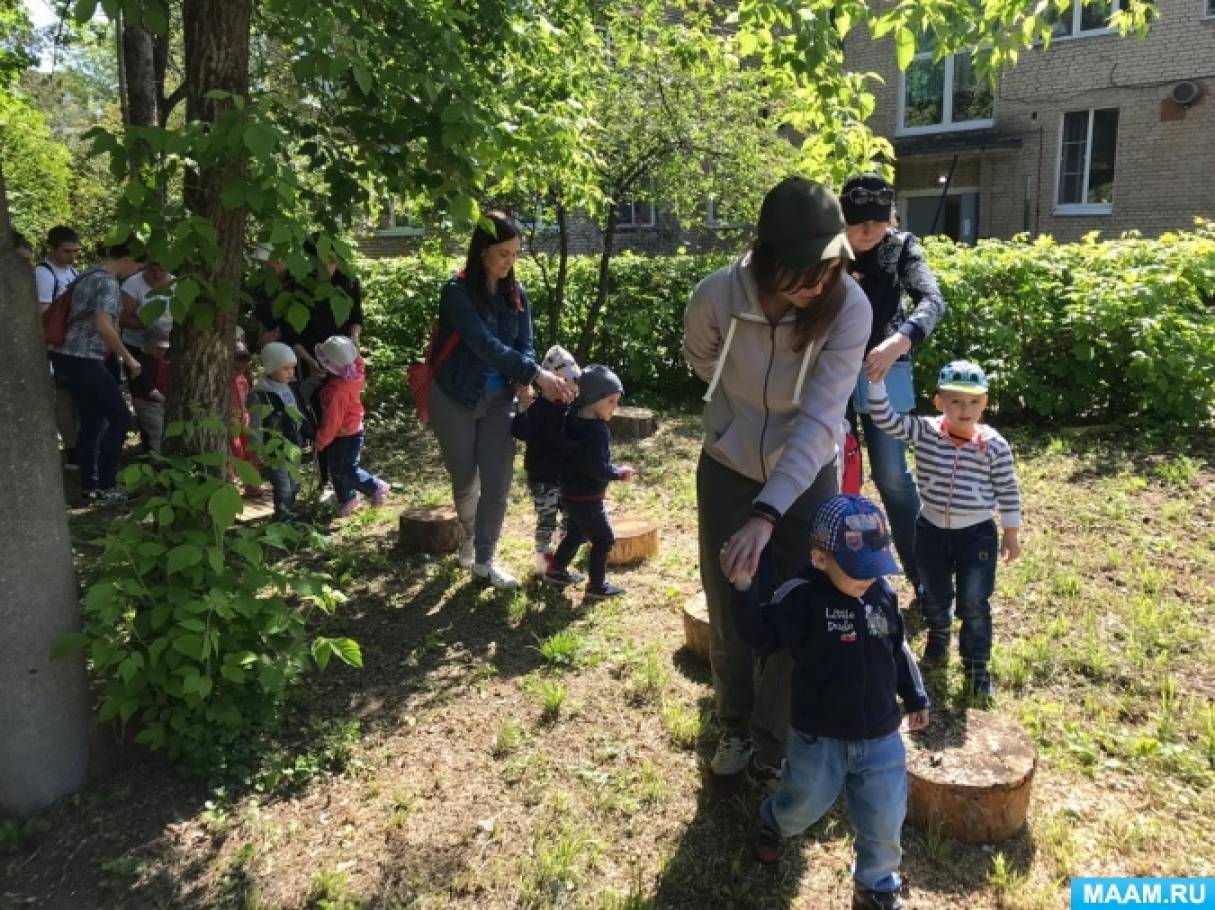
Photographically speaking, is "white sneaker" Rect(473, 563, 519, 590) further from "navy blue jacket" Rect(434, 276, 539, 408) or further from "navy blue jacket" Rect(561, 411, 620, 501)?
"navy blue jacket" Rect(434, 276, 539, 408)

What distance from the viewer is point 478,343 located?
14.5ft

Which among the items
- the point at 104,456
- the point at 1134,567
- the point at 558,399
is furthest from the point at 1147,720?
the point at 104,456

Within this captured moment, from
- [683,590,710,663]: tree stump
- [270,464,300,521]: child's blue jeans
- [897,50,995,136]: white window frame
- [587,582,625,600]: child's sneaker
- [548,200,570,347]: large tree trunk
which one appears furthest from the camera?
[897,50,995,136]: white window frame

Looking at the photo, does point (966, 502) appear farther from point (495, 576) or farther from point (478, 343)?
point (495, 576)

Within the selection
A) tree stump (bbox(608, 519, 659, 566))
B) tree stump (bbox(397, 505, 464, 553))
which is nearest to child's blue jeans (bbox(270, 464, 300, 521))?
tree stump (bbox(397, 505, 464, 553))

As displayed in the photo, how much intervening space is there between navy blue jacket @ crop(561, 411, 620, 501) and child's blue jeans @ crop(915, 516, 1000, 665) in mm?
1633

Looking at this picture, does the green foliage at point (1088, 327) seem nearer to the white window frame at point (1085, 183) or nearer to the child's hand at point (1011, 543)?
the child's hand at point (1011, 543)

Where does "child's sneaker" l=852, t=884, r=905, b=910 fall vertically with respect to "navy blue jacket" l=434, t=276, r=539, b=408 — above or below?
below

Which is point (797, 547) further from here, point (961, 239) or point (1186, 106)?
point (961, 239)

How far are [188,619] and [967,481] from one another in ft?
9.53

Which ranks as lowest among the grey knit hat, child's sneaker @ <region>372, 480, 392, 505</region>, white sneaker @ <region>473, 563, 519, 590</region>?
white sneaker @ <region>473, 563, 519, 590</region>

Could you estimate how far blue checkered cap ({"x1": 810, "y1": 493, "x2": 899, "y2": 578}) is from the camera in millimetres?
2363

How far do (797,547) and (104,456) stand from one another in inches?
231

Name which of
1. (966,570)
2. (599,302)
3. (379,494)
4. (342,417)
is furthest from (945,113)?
(966,570)
